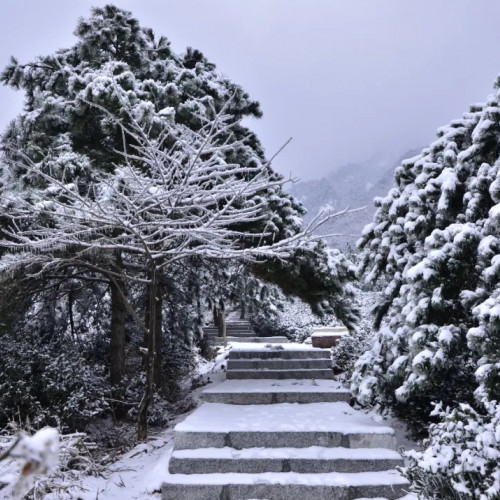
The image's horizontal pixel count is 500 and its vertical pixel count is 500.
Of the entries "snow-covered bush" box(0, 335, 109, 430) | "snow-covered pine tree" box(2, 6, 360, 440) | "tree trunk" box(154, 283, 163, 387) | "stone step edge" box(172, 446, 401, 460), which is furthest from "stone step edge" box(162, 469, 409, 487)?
"tree trunk" box(154, 283, 163, 387)

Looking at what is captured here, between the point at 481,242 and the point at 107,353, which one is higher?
the point at 481,242

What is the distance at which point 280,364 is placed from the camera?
316 inches

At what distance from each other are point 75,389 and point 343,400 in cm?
378

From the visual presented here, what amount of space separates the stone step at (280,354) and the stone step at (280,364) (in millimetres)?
244

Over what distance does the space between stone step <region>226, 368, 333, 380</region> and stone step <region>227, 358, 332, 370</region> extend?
0.49ft

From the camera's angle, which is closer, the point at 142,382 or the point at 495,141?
the point at 495,141

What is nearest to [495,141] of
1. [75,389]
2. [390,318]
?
[390,318]

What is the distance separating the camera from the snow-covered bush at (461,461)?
2.80 metres

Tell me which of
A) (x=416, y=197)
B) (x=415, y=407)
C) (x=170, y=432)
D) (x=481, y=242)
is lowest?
(x=170, y=432)

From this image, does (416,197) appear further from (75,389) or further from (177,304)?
(177,304)

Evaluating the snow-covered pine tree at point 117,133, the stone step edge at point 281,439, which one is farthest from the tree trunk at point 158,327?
the stone step edge at point 281,439

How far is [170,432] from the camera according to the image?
6.31m

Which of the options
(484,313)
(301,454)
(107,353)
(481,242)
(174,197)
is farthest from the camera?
(107,353)

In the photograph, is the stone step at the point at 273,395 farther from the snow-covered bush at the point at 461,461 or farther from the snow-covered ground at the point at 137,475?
the snow-covered bush at the point at 461,461
